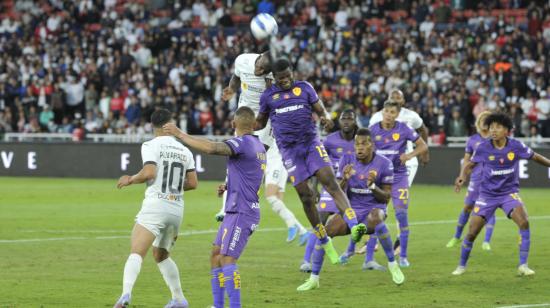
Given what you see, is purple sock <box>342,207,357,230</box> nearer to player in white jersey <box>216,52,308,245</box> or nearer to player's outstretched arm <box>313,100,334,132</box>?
player's outstretched arm <box>313,100,334,132</box>

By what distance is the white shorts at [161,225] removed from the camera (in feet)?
37.5

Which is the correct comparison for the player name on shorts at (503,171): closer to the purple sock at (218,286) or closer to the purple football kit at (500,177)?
the purple football kit at (500,177)

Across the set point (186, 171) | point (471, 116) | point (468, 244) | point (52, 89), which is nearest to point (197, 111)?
point (52, 89)

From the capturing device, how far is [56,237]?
18.9 metres

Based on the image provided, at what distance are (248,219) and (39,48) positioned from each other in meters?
32.8

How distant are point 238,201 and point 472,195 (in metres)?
7.88

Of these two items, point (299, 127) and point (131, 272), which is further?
point (299, 127)

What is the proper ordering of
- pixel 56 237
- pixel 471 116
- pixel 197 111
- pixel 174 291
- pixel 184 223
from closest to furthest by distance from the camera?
pixel 174 291, pixel 56 237, pixel 184 223, pixel 471 116, pixel 197 111

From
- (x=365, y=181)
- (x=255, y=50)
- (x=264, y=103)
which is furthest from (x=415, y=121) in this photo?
(x=255, y=50)

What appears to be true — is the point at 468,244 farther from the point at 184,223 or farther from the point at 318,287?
the point at 184,223

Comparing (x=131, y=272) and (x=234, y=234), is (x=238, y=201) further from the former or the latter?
(x=131, y=272)

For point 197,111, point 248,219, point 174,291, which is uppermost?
point 248,219

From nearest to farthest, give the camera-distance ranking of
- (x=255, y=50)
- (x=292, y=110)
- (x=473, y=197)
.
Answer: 1. (x=292, y=110)
2. (x=473, y=197)
3. (x=255, y=50)

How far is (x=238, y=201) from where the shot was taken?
11000mm
